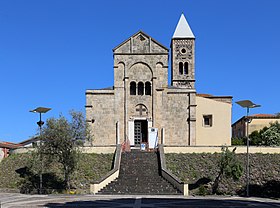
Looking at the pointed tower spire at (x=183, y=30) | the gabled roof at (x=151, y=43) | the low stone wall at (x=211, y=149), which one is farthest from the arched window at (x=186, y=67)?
the low stone wall at (x=211, y=149)

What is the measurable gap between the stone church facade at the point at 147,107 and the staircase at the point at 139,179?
6.40 m

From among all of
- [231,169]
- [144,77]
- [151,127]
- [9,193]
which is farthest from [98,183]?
[144,77]

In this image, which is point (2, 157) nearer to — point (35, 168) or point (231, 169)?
point (35, 168)

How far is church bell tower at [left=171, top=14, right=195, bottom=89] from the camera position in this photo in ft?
228

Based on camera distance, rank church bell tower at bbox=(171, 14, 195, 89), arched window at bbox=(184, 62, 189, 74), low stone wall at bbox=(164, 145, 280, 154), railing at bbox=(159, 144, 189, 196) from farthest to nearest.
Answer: arched window at bbox=(184, 62, 189, 74) < church bell tower at bbox=(171, 14, 195, 89) < low stone wall at bbox=(164, 145, 280, 154) < railing at bbox=(159, 144, 189, 196)

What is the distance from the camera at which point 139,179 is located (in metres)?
32.5

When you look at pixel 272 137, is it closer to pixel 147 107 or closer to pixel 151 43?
pixel 147 107

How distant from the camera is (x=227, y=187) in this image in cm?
3167

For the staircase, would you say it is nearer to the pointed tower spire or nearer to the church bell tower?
the church bell tower

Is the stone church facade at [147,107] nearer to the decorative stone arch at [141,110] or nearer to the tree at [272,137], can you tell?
the decorative stone arch at [141,110]

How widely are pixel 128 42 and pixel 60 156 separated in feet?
62.1

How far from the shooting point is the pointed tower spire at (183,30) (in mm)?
71562

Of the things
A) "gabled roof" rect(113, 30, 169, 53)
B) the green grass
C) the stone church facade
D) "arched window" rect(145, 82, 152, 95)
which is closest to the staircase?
the green grass

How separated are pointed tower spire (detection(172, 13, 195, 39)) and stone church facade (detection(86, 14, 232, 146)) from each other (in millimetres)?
26429
